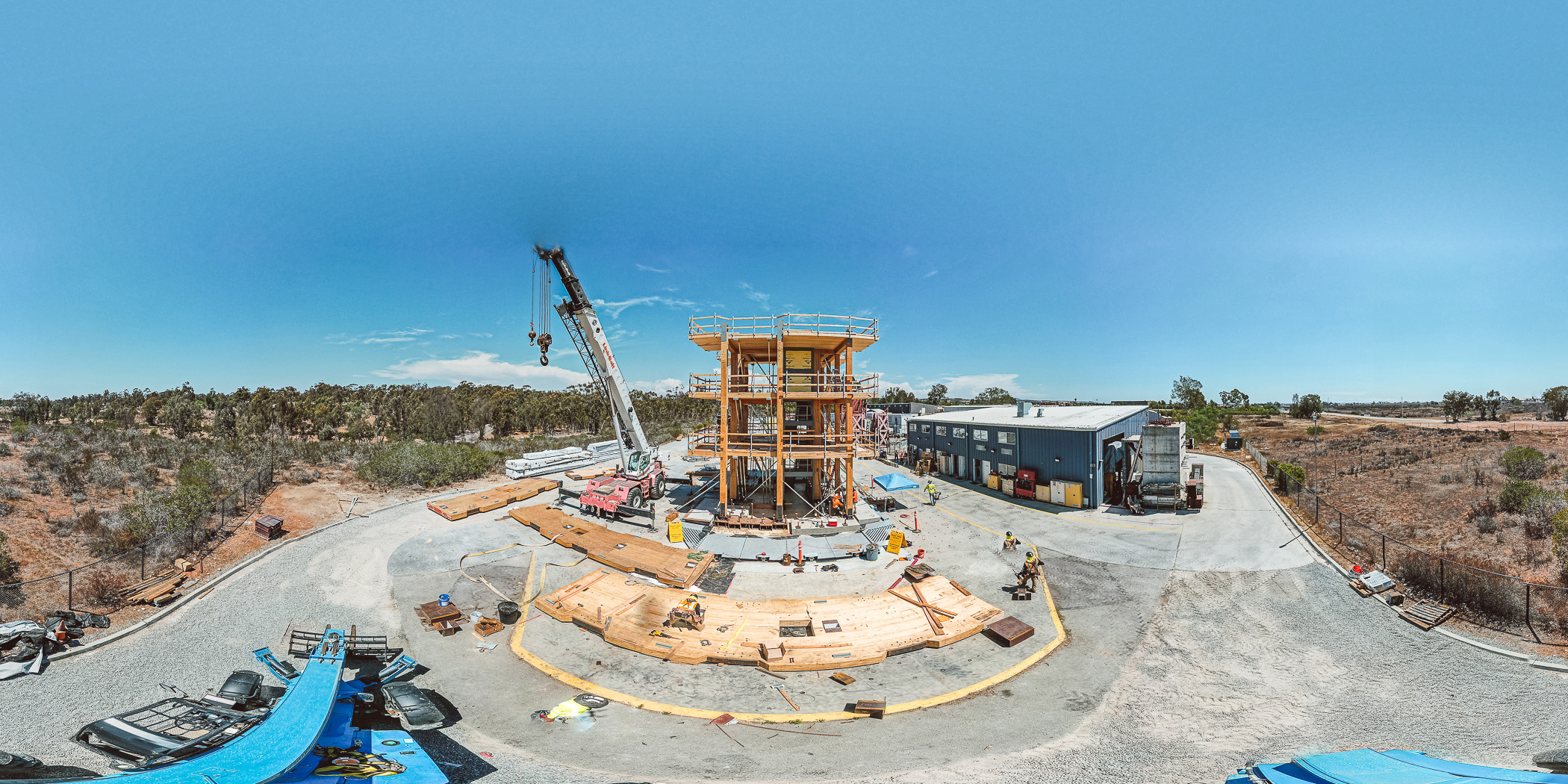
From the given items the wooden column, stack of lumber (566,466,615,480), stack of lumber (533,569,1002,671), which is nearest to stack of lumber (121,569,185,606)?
stack of lumber (533,569,1002,671)

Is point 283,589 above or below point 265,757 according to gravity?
below

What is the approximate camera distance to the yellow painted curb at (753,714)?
9883mm

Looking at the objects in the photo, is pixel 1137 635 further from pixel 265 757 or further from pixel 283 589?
pixel 283 589

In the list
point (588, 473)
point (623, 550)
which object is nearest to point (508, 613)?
point (623, 550)

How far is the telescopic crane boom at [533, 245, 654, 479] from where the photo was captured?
23.5 metres

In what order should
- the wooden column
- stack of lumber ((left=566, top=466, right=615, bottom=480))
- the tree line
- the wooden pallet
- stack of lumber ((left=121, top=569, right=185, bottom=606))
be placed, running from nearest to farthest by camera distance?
the wooden pallet → stack of lumber ((left=121, top=569, right=185, bottom=606)) → the wooden column → stack of lumber ((left=566, top=466, right=615, bottom=480)) → the tree line

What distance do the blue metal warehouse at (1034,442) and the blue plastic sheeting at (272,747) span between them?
2869cm

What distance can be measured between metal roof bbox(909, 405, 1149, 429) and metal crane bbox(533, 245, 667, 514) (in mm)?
20181

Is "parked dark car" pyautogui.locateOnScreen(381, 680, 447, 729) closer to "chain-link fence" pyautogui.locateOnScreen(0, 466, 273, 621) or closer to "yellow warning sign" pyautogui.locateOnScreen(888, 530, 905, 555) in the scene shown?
"chain-link fence" pyautogui.locateOnScreen(0, 466, 273, 621)

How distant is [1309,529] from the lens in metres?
21.4

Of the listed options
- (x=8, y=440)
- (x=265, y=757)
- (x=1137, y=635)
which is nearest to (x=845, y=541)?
(x=1137, y=635)

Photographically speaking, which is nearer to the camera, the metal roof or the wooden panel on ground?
the wooden panel on ground

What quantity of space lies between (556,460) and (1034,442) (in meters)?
30.6

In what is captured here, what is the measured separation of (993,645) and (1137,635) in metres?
3.94
